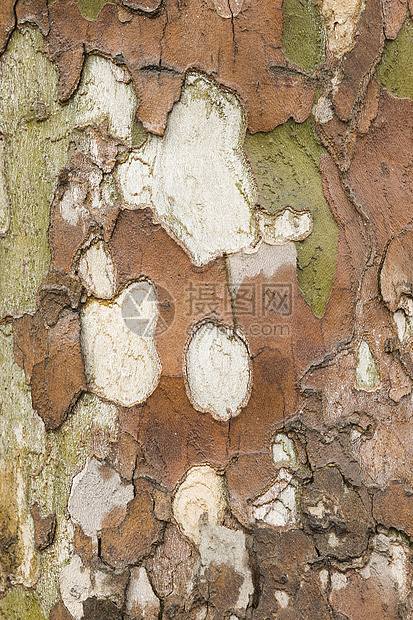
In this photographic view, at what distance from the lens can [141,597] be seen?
968mm

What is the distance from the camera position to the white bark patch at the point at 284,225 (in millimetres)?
943

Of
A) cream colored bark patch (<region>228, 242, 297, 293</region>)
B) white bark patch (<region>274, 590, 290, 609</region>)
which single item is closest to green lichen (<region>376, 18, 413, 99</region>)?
cream colored bark patch (<region>228, 242, 297, 293</region>)

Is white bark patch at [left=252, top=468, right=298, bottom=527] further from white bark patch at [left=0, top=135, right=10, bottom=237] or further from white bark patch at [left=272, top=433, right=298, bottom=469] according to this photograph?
white bark patch at [left=0, top=135, right=10, bottom=237]

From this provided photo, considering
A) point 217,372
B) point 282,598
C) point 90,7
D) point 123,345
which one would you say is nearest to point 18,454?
point 123,345

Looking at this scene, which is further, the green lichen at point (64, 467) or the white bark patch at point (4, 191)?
the white bark patch at point (4, 191)

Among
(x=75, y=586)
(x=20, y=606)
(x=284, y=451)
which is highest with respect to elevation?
(x=284, y=451)

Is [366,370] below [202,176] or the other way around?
below

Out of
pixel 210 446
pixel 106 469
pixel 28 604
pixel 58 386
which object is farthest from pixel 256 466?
pixel 28 604

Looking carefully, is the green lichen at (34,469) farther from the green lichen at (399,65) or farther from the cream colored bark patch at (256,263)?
the green lichen at (399,65)

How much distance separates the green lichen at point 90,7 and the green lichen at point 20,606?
107cm

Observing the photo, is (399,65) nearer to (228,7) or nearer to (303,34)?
(303,34)

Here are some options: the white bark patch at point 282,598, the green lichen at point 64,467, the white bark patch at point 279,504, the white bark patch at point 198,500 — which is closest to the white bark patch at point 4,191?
the green lichen at point 64,467

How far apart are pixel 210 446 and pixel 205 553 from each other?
0.18 metres

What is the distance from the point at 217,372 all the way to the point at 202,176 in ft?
1.09
